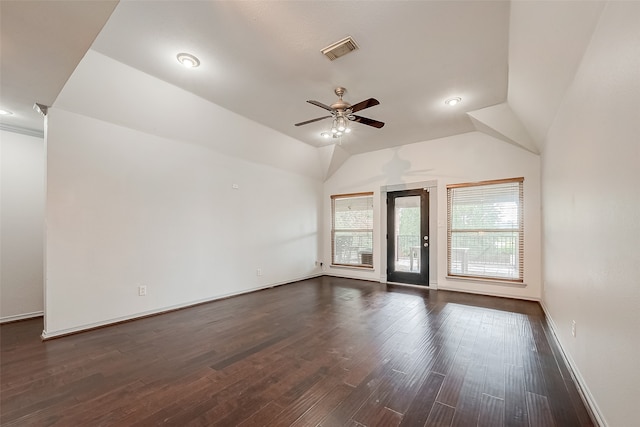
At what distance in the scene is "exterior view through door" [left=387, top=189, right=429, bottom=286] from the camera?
5633 mm

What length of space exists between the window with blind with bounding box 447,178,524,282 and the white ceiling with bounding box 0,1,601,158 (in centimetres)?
146

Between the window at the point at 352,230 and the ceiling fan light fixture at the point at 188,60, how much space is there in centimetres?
456

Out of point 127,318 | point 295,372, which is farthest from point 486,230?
point 127,318

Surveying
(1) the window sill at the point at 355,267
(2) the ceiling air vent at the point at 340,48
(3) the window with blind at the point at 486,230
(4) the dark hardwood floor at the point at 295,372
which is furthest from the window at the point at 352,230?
(2) the ceiling air vent at the point at 340,48

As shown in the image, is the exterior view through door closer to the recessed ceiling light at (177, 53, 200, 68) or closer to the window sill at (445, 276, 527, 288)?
the window sill at (445, 276, 527, 288)

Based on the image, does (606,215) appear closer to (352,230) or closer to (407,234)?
(407,234)

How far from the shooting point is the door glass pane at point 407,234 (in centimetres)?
577

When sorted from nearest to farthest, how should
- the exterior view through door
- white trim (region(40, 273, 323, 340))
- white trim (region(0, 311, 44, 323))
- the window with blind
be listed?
white trim (region(40, 273, 323, 340))
white trim (region(0, 311, 44, 323))
the window with blind
the exterior view through door

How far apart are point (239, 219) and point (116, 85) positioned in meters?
2.73

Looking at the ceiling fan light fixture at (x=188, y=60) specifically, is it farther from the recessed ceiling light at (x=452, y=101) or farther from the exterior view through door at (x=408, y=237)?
the exterior view through door at (x=408, y=237)

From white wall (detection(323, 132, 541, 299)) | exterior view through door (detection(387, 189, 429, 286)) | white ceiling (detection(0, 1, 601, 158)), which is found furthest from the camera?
exterior view through door (detection(387, 189, 429, 286))

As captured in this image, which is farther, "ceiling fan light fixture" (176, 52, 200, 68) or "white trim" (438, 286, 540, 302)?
"white trim" (438, 286, 540, 302)

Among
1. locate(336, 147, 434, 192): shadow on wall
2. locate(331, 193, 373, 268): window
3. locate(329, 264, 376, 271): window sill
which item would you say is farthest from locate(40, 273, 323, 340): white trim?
locate(336, 147, 434, 192): shadow on wall

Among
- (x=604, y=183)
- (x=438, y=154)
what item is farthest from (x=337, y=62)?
(x=438, y=154)
